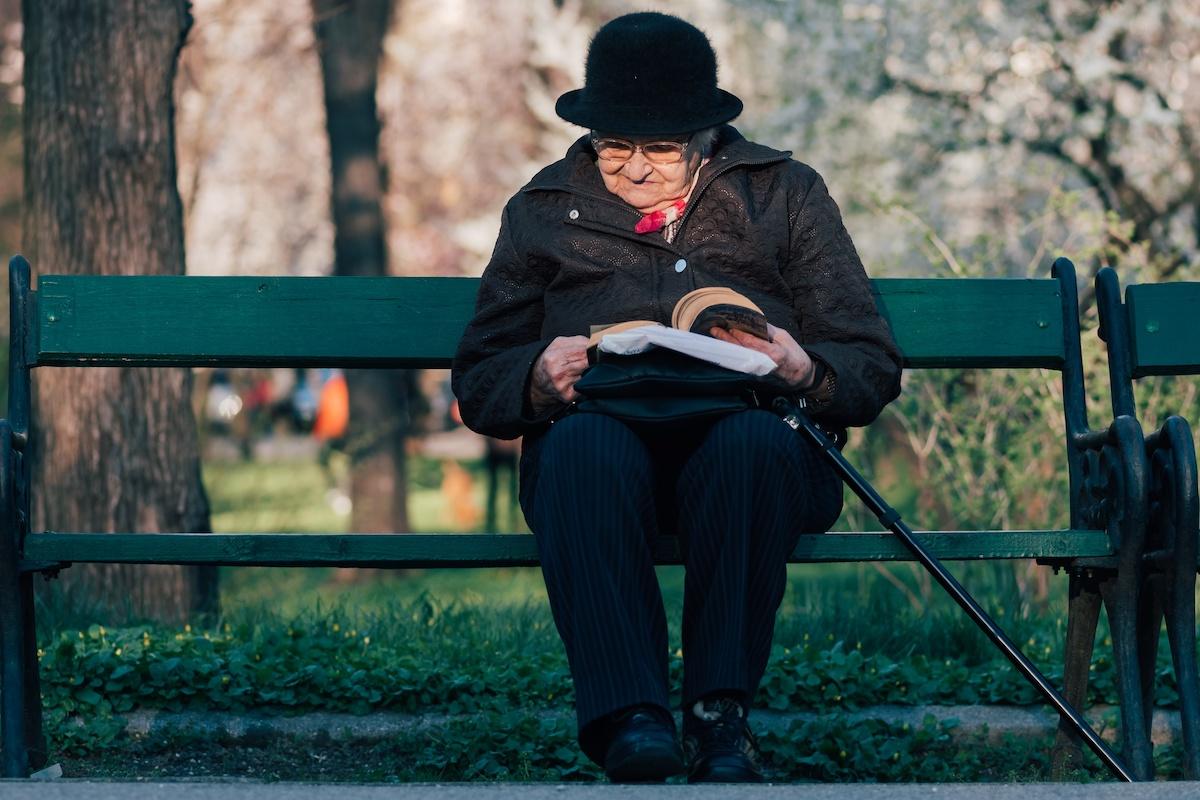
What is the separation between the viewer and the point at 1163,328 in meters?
3.98

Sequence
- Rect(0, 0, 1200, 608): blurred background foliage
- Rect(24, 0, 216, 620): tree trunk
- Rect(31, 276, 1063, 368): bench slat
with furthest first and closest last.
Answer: Rect(0, 0, 1200, 608): blurred background foliage < Rect(24, 0, 216, 620): tree trunk < Rect(31, 276, 1063, 368): bench slat

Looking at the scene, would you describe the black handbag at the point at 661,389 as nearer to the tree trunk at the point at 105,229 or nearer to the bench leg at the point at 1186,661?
the bench leg at the point at 1186,661

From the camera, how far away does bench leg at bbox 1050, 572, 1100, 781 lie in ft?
12.3

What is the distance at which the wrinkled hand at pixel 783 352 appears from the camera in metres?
3.42

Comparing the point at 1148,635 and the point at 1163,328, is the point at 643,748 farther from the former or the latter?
the point at 1163,328

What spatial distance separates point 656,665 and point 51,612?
2.49m

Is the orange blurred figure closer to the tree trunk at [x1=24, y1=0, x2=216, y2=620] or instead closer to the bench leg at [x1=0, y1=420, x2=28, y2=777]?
the tree trunk at [x1=24, y1=0, x2=216, y2=620]

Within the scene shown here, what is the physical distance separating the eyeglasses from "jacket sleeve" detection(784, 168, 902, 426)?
0.28 metres

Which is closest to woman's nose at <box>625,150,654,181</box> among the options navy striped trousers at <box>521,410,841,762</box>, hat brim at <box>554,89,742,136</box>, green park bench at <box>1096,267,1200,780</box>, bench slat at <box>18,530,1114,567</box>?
hat brim at <box>554,89,742,136</box>

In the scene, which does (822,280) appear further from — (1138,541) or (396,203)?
(396,203)

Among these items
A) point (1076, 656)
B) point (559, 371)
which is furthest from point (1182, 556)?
point (559, 371)

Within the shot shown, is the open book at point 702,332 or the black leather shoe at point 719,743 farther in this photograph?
the open book at point 702,332

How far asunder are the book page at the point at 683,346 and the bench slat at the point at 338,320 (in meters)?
0.97

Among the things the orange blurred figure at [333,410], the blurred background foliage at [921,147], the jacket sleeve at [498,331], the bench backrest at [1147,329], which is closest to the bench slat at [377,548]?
the jacket sleeve at [498,331]
